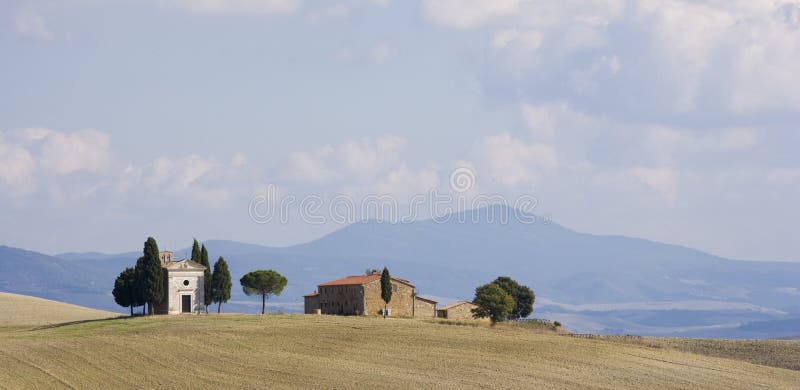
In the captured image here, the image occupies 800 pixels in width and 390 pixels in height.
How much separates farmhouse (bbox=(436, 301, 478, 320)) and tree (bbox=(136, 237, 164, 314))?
97.5 feet

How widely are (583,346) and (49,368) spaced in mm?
39478

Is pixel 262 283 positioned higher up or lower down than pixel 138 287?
higher up

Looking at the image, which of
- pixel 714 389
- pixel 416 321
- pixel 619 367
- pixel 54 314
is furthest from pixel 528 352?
pixel 54 314

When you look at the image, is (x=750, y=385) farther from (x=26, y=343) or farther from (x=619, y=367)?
(x=26, y=343)

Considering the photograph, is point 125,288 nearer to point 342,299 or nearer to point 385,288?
point 342,299

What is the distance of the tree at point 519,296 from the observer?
132 meters

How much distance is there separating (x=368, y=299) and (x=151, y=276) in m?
22.1

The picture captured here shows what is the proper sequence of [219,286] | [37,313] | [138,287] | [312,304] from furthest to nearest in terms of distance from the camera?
1. [37,313]
2. [312,304]
3. [219,286]
4. [138,287]

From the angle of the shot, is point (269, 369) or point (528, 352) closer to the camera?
point (269, 369)

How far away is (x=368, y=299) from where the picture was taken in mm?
113188

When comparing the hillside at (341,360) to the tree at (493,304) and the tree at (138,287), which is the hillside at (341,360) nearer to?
the tree at (493,304)

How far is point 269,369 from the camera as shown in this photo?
2630 inches

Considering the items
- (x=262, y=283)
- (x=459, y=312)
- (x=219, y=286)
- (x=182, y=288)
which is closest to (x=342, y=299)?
(x=262, y=283)

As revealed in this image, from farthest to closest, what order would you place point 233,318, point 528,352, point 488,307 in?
point 488,307, point 233,318, point 528,352
